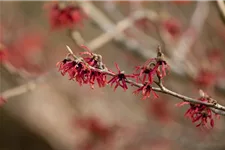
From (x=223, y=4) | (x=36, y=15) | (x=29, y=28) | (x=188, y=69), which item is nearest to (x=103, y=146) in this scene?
(x=188, y=69)

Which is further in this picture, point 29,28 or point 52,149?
point 29,28

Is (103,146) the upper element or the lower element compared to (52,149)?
lower

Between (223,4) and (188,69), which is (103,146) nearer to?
(188,69)

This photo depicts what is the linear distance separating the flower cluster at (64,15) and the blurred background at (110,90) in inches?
2.1

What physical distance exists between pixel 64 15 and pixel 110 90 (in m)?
4.99

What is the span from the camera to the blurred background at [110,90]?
167 inches

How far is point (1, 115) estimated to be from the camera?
8.21m

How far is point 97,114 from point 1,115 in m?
2.38

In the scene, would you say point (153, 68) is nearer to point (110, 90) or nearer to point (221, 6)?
point (221, 6)

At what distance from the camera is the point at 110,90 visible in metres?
8.38

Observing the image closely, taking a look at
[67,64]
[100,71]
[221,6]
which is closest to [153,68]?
[100,71]

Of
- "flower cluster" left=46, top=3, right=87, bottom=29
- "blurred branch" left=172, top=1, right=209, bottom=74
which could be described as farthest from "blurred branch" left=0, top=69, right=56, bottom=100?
"blurred branch" left=172, top=1, right=209, bottom=74

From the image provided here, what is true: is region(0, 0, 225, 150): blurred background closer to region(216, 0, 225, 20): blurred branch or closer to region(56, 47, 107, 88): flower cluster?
region(216, 0, 225, 20): blurred branch

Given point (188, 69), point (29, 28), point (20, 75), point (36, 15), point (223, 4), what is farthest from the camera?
point (36, 15)
